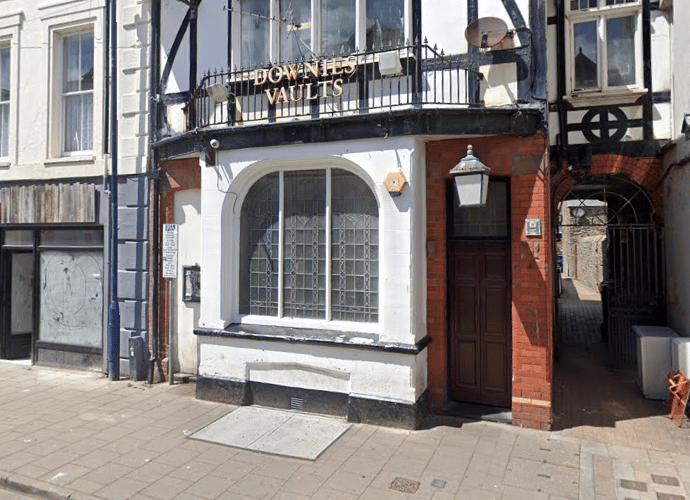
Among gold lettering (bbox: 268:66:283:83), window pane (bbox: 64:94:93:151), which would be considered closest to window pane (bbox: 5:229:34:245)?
window pane (bbox: 64:94:93:151)

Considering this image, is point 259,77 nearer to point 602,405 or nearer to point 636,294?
point 602,405

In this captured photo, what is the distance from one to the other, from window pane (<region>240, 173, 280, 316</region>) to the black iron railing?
105 cm

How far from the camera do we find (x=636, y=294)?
326 inches

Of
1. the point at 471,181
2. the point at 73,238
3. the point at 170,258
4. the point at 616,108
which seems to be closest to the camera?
the point at 471,181

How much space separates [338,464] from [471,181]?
3347 millimetres

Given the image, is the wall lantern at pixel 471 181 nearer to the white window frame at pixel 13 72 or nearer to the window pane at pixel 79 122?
the window pane at pixel 79 122

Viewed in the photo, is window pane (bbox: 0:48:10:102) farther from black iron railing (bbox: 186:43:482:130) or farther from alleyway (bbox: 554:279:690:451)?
alleyway (bbox: 554:279:690:451)

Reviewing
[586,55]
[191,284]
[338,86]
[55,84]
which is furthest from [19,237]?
[586,55]

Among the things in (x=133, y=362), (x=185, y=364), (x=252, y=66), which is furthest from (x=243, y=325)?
(x=252, y=66)

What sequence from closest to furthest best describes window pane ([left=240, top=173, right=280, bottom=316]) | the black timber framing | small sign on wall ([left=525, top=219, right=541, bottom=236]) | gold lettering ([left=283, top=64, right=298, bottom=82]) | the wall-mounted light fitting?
small sign on wall ([left=525, top=219, right=541, bottom=236])
the wall-mounted light fitting
gold lettering ([left=283, top=64, right=298, bottom=82])
window pane ([left=240, top=173, right=280, bottom=316])
the black timber framing

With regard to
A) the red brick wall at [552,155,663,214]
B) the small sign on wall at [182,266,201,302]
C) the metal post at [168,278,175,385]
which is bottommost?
the metal post at [168,278,175,385]

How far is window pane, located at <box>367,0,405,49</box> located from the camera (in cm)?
639

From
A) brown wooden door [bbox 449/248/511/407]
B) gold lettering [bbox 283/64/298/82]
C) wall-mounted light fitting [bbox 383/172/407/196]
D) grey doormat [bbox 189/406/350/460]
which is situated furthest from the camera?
gold lettering [bbox 283/64/298/82]

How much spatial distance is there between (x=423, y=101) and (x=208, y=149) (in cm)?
307
